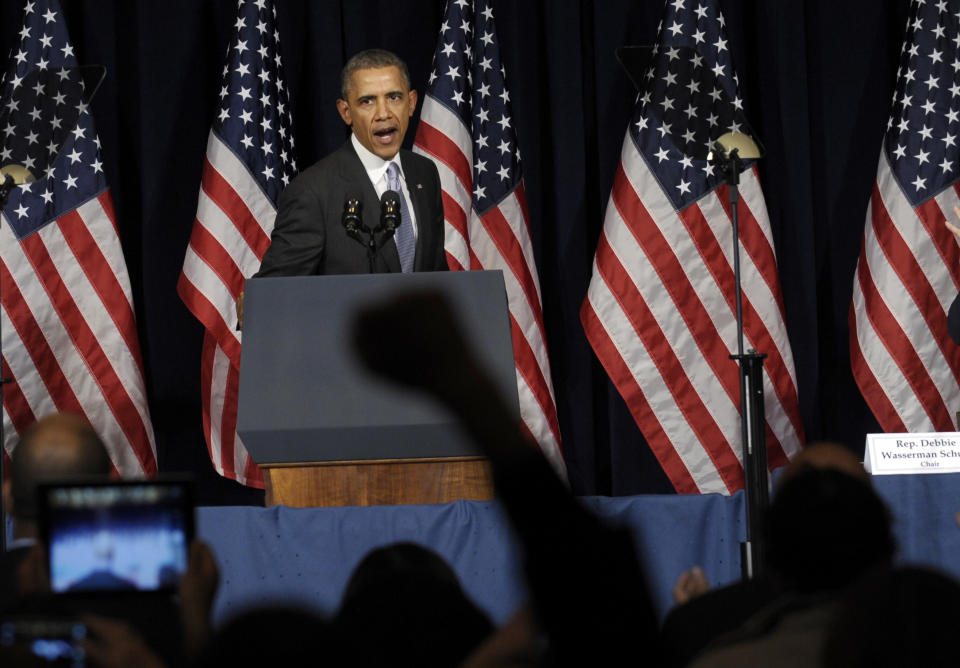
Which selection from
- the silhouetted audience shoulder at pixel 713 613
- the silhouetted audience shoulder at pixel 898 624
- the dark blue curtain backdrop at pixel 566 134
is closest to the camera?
the silhouetted audience shoulder at pixel 898 624

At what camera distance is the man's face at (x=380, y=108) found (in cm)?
448

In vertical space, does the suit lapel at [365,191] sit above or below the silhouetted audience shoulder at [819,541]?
above

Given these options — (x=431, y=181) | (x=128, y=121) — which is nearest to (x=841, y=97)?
(x=431, y=181)

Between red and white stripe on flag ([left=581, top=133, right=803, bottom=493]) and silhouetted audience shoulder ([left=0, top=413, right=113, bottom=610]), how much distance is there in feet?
14.0

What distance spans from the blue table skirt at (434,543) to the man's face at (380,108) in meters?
1.53

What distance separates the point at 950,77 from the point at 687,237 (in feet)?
4.54

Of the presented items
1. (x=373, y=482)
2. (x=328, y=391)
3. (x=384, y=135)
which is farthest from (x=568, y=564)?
(x=384, y=135)

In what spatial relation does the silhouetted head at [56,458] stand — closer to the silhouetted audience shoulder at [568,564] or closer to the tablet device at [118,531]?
the tablet device at [118,531]

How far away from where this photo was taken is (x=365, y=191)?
4309 millimetres

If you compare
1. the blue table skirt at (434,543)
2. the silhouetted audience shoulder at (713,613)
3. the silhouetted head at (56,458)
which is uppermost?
the silhouetted head at (56,458)

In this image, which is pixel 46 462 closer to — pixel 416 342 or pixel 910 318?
pixel 416 342

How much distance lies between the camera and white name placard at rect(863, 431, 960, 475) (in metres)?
3.61

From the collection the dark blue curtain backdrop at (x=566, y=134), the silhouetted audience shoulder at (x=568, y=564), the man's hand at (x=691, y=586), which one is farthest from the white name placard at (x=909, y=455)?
the silhouetted audience shoulder at (x=568, y=564)

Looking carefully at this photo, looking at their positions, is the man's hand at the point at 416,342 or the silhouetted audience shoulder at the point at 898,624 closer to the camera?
the man's hand at the point at 416,342
